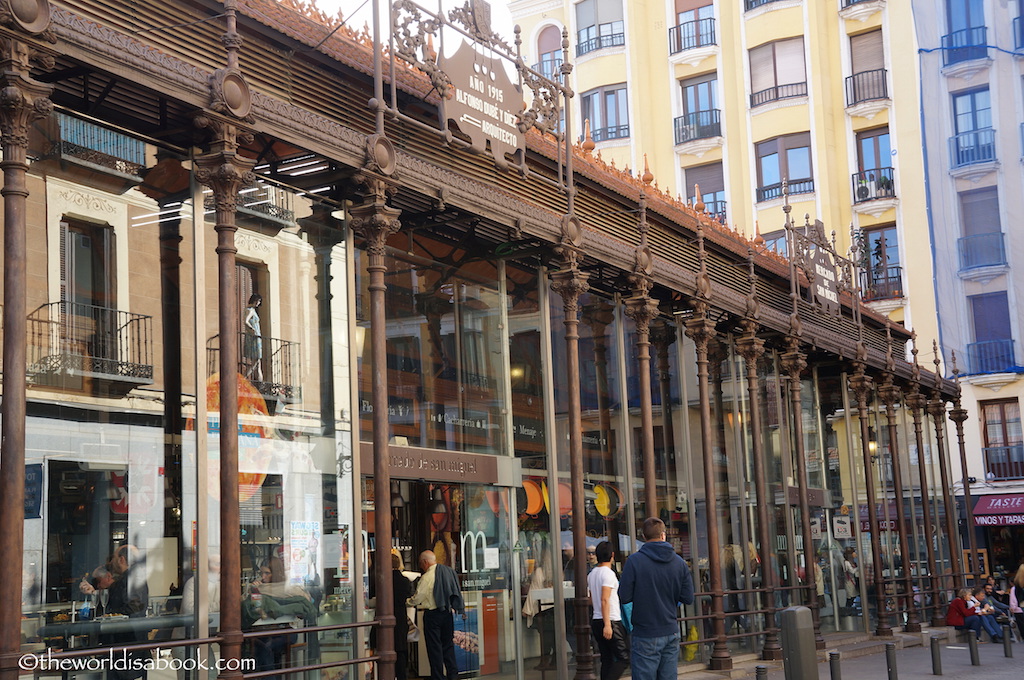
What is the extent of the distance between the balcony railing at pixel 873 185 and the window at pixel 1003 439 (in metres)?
7.73

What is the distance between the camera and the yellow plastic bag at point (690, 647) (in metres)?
17.4

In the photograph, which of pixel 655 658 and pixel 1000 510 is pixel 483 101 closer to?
pixel 655 658

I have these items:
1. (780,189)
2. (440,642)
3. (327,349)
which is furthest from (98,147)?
(780,189)

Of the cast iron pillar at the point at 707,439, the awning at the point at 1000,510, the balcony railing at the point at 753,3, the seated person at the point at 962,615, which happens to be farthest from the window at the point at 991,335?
the cast iron pillar at the point at 707,439

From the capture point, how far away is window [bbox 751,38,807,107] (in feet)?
141

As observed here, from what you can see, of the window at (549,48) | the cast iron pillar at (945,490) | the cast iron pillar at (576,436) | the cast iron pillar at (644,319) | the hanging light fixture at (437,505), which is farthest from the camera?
the window at (549,48)

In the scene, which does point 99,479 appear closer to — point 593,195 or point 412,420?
point 412,420

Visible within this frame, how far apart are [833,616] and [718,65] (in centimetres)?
2598

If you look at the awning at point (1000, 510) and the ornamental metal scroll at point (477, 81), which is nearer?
the ornamental metal scroll at point (477, 81)

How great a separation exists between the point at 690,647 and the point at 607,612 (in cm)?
541

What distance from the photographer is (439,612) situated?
43.6ft

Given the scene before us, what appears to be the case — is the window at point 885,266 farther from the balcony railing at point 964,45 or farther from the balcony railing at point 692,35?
the balcony railing at point 692,35

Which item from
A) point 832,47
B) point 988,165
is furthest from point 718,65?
point 988,165

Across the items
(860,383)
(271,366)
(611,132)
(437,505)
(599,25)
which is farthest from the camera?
(599,25)
